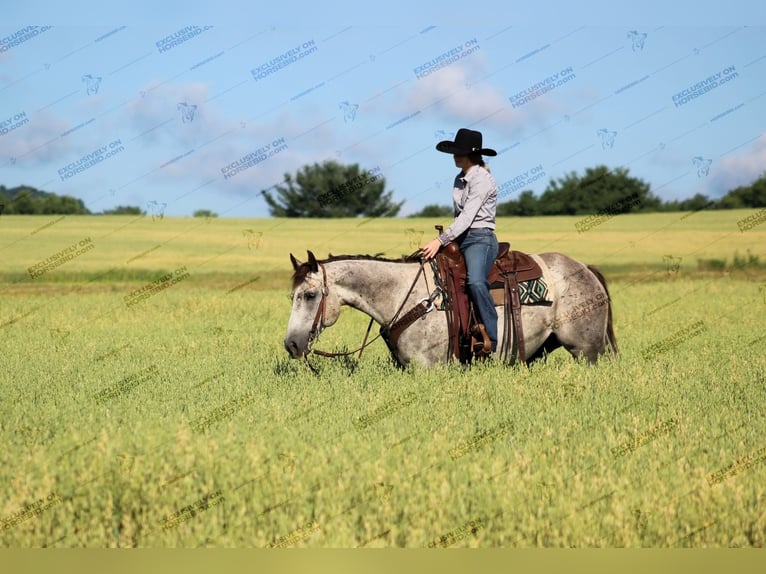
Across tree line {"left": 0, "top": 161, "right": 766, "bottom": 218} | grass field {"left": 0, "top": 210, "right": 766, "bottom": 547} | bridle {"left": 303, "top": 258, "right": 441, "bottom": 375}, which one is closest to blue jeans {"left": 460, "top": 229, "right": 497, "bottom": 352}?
bridle {"left": 303, "top": 258, "right": 441, "bottom": 375}

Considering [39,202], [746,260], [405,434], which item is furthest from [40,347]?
[39,202]

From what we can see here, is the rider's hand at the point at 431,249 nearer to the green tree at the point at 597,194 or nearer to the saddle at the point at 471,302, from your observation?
the saddle at the point at 471,302

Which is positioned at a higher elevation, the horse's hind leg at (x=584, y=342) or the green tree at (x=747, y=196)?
the horse's hind leg at (x=584, y=342)

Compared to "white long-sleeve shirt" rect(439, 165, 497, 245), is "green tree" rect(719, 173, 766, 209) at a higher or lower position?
lower

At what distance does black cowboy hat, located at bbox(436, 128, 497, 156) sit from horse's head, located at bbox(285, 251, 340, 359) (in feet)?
5.86

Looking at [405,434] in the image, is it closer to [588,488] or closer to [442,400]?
→ [442,400]

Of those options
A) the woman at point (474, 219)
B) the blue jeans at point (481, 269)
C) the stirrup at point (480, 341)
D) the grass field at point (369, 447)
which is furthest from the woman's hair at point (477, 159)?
the grass field at point (369, 447)

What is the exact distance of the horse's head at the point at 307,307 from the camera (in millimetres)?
9367

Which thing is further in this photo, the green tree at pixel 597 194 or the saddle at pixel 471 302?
the green tree at pixel 597 194

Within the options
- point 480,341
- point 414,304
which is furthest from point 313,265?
point 480,341

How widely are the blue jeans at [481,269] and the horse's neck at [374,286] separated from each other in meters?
0.56

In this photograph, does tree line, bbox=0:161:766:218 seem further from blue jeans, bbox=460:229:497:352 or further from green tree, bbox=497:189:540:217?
blue jeans, bbox=460:229:497:352

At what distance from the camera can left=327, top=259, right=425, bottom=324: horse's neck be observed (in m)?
9.66

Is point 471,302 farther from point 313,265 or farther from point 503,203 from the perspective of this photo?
point 503,203
